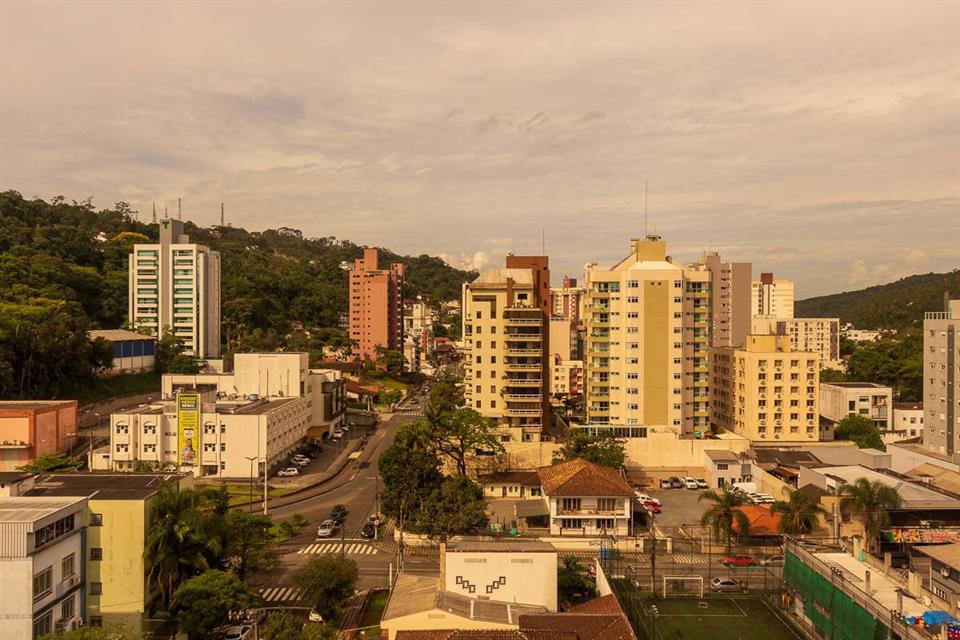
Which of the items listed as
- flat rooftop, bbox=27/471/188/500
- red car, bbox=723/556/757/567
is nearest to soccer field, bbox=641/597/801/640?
red car, bbox=723/556/757/567

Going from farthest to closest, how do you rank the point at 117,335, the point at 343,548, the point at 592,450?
the point at 117,335 < the point at 592,450 < the point at 343,548

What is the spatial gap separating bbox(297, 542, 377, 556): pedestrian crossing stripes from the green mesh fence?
22.1 m

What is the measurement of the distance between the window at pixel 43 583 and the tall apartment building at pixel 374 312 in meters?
92.3

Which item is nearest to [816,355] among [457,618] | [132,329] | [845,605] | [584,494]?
[584,494]

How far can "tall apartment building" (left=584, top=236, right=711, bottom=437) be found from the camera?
60.0 m

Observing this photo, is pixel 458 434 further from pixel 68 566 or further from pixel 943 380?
pixel 943 380

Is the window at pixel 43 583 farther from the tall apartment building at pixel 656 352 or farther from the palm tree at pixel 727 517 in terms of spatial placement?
the tall apartment building at pixel 656 352

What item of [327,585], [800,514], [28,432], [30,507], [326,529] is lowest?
[326,529]

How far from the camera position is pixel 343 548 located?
4053cm

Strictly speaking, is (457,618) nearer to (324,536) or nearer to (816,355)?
(324,536)

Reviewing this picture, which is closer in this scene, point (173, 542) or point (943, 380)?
point (173, 542)

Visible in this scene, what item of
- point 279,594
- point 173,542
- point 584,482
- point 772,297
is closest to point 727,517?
point 584,482

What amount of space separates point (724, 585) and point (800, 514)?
6.70 m

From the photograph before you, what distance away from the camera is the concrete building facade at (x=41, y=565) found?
77.9 ft
